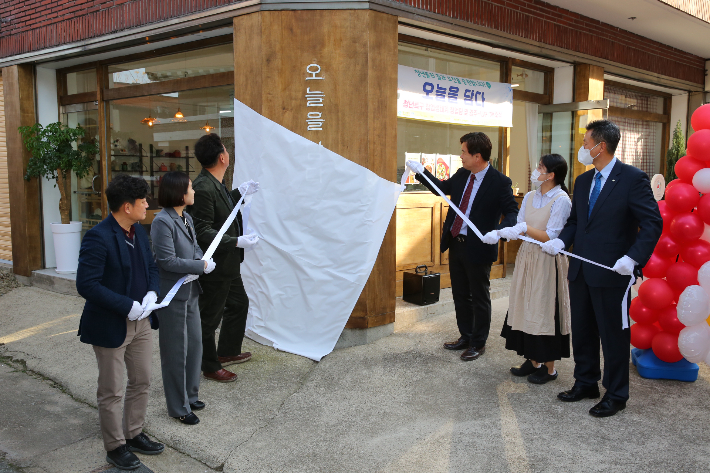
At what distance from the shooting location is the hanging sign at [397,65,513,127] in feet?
20.9

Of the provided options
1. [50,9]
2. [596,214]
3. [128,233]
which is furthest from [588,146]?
[50,9]

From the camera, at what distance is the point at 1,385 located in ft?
14.5

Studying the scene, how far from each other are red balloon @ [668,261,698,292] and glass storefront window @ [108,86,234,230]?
14.7 feet

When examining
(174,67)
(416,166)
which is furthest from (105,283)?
(174,67)

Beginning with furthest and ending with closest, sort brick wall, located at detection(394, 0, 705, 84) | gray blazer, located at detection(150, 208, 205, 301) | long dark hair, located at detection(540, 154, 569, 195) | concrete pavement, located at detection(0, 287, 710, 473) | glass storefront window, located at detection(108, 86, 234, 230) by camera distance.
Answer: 1. glass storefront window, located at detection(108, 86, 234, 230)
2. brick wall, located at detection(394, 0, 705, 84)
3. long dark hair, located at detection(540, 154, 569, 195)
4. gray blazer, located at detection(150, 208, 205, 301)
5. concrete pavement, located at detection(0, 287, 710, 473)

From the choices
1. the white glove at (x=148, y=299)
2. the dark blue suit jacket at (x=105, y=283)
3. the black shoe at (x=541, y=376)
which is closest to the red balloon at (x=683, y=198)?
the black shoe at (x=541, y=376)

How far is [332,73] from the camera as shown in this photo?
508cm

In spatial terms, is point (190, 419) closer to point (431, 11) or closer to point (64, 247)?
point (431, 11)

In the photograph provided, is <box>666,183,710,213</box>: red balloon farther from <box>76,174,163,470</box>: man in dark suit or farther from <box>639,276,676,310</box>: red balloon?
<box>76,174,163,470</box>: man in dark suit

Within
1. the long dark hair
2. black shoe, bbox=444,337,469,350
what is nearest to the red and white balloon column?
the long dark hair

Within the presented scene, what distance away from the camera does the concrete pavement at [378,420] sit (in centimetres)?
321

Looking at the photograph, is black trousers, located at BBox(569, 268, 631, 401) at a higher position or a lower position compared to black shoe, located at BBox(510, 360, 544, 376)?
higher

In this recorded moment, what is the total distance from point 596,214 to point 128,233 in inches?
120

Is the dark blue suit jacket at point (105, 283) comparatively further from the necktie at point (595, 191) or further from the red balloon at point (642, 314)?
the red balloon at point (642, 314)
